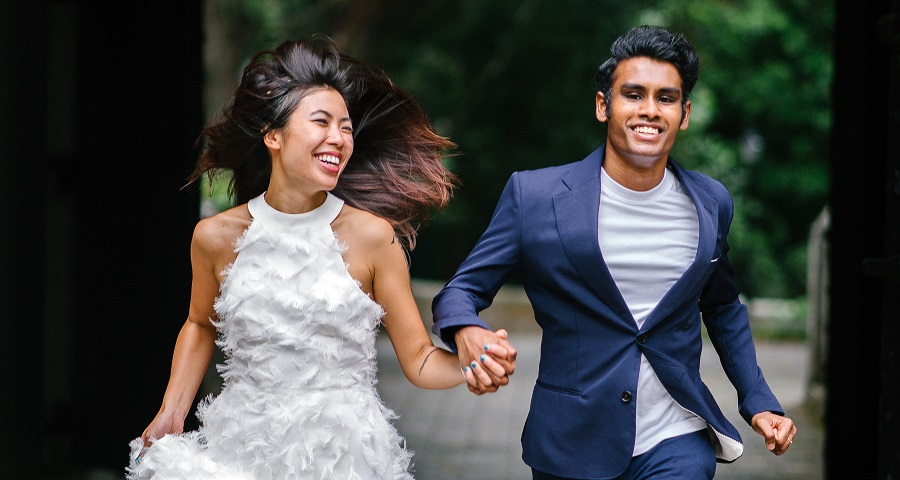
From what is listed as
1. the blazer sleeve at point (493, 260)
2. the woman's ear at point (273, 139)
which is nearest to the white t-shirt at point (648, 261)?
the blazer sleeve at point (493, 260)

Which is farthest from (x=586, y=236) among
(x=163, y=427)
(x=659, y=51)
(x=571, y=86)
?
(x=571, y=86)

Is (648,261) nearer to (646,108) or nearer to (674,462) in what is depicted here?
(646,108)

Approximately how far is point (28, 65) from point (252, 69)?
155 inches

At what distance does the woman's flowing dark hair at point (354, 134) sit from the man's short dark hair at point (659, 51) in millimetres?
556

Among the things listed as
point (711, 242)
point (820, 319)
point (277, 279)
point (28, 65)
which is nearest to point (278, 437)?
point (277, 279)

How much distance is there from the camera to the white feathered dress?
351 cm

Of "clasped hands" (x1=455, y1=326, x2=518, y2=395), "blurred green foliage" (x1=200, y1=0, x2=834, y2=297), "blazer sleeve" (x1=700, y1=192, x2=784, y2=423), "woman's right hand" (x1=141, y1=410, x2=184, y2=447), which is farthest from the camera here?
"blurred green foliage" (x1=200, y1=0, x2=834, y2=297)

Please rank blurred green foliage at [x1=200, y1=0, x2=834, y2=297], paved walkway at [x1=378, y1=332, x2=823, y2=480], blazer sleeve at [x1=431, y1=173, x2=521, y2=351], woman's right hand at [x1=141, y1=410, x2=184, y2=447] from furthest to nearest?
blurred green foliage at [x1=200, y1=0, x2=834, y2=297] → paved walkway at [x1=378, y1=332, x2=823, y2=480] → blazer sleeve at [x1=431, y1=173, x2=521, y2=351] → woman's right hand at [x1=141, y1=410, x2=184, y2=447]

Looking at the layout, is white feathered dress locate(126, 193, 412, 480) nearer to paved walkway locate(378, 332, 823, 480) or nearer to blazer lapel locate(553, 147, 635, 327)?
blazer lapel locate(553, 147, 635, 327)

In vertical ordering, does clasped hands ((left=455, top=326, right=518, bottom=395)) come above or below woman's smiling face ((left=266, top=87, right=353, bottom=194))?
below

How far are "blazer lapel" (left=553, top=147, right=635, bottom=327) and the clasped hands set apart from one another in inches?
16.9

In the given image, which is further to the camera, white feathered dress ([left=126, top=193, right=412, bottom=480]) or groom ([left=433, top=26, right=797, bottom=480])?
groom ([left=433, top=26, right=797, bottom=480])

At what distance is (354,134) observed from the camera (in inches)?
152

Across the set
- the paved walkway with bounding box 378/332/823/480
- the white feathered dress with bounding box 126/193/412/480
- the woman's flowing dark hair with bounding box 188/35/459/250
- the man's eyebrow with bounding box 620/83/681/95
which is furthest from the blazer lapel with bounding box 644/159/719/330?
the paved walkway with bounding box 378/332/823/480
